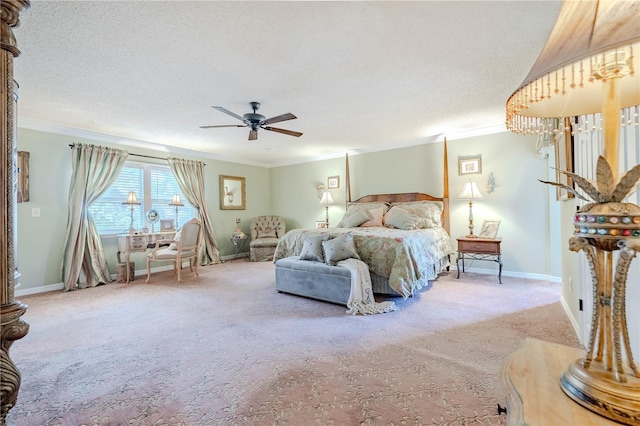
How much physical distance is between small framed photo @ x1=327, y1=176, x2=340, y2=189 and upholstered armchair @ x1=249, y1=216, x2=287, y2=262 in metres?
1.58

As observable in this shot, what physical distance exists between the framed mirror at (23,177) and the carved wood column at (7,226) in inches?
181

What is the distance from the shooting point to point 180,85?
9.77 ft

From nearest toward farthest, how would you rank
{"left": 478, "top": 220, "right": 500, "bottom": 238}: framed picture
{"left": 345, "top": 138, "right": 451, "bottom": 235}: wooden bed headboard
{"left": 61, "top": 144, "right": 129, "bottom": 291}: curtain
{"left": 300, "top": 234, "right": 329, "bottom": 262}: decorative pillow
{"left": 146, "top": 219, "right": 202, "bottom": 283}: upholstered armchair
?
{"left": 300, "top": 234, "right": 329, "bottom": 262}: decorative pillow → {"left": 61, "top": 144, "right": 129, "bottom": 291}: curtain → {"left": 478, "top": 220, "right": 500, "bottom": 238}: framed picture → {"left": 146, "top": 219, "right": 202, "bottom": 283}: upholstered armchair → {"left": 345, "top": 138, "right": 451, "bottom": 235}: wooden bed headboard

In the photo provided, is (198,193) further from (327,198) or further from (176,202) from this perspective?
(327,198)

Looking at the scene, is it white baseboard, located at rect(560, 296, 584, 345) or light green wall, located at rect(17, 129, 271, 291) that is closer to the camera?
white baseboard, located at rect(560, 296, 584, 345)

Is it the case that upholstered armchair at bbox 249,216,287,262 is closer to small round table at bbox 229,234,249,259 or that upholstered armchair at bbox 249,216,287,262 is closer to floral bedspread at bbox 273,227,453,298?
small round table at bbox 229,234,249,259

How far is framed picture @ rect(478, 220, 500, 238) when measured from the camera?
445cm

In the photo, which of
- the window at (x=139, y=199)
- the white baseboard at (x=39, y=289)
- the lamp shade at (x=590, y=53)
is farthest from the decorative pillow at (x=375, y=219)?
the white baseboard at (x=39, y=289)

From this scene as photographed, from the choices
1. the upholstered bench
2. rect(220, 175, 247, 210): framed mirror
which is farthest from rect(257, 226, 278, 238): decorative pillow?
the upholstered bench

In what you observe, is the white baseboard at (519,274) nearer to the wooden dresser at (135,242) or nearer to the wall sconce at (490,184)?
the wall sconce at (490,184)

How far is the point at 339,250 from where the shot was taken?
3.36 metres

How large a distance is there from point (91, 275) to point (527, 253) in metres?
6.91

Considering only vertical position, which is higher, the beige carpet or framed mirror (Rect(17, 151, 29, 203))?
framed mirror (Rect(17, 151, 29, 203))

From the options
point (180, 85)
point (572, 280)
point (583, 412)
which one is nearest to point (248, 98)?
point (180, 85)
